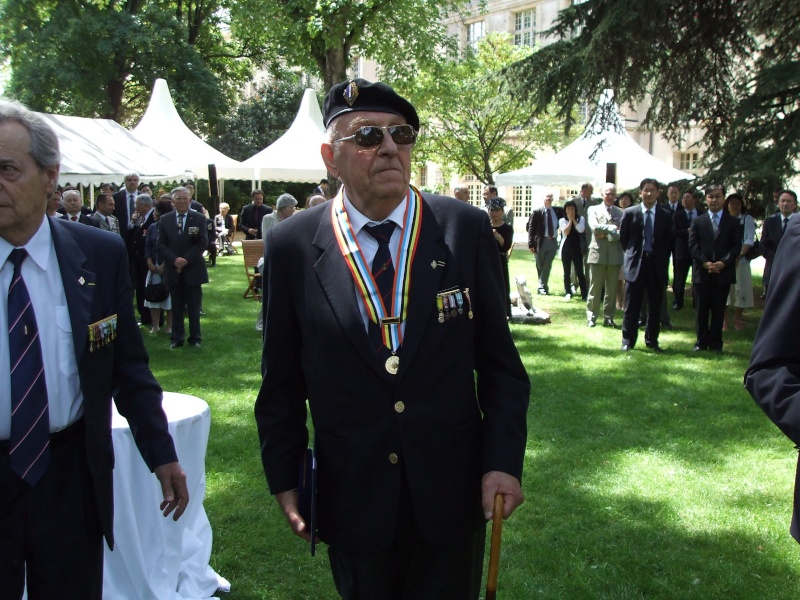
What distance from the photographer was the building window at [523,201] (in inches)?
1854

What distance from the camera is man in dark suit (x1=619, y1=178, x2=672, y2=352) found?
10.5 m

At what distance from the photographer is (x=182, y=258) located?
10820 millimetres

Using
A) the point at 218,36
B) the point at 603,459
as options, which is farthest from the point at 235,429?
the point at 218,36

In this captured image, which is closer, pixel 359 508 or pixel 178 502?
pixel 359 508

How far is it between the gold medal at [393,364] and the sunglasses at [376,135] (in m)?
0.65

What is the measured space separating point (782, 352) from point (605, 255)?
10291 millimetres

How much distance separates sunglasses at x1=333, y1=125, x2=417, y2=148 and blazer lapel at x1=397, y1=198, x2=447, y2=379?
252 mm

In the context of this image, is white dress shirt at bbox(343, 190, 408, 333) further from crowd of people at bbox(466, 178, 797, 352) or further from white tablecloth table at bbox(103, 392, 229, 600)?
crowd of people at bbox(466, 178, 797, 352)

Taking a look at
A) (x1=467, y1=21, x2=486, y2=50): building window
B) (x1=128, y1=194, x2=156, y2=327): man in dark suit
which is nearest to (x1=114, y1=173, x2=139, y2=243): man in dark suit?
(x1=128, y1=194, x2=156, y2=327): man in dark suit

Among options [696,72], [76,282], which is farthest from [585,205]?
[76,282]

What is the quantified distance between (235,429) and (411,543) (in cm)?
503

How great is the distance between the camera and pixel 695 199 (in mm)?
13414

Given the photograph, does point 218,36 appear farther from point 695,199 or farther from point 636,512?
point 636,512

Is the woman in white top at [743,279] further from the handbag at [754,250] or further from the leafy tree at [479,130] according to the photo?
the leafy tree at [479,130]
